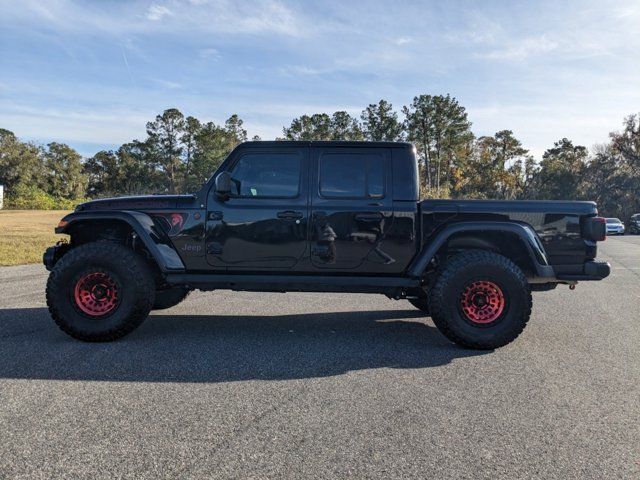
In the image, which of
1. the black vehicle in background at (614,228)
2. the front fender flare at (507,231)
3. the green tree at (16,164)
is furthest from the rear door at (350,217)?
the green tree at (16,164)

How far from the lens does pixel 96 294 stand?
464 centimetres

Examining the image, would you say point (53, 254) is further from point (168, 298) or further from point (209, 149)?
point (209, 149)

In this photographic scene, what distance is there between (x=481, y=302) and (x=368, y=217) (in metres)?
1.35

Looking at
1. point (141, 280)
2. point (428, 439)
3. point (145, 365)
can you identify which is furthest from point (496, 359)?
point (141, 280)

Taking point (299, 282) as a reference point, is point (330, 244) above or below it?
above

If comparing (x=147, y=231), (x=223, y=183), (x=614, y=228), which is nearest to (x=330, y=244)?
(x=223, y=183)

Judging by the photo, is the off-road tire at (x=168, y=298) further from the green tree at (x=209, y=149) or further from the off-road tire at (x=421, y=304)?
the green tree at (x=209, y=149)

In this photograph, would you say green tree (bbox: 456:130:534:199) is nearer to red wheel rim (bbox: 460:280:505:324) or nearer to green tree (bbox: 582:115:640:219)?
green tree (bbox: 582:115:640:219)

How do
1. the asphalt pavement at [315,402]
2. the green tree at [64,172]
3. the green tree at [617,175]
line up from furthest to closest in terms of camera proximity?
the green tree at [64,172]
the green tree at [617,175]
the asphalt pavement at [315,402]

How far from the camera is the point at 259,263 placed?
473 centimetres

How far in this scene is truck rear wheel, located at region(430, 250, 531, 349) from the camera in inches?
173

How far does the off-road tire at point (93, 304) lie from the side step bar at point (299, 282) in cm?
37

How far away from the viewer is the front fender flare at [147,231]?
4.63m

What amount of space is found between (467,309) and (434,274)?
465 millimetres
